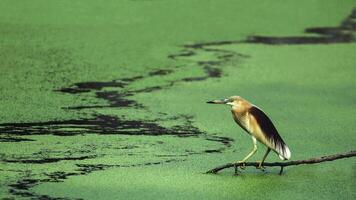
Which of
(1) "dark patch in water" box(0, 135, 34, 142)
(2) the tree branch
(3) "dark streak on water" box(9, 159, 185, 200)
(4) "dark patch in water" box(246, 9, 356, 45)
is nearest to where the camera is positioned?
(3) "dark streak on water" box(9, 159, 185, 200)

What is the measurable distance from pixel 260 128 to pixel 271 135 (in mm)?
40

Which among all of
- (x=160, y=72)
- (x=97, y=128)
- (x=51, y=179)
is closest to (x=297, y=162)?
(x=51, y=179)

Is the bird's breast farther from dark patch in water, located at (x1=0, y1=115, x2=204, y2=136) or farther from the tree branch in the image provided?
dark patch in water, located at (x1=0, y1=115, x2=204, y2=136)

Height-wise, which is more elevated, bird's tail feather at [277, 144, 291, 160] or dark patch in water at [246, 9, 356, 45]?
dark patch in water at [246, 9, 356, 45]

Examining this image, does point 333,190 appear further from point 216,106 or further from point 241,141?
point 216,106

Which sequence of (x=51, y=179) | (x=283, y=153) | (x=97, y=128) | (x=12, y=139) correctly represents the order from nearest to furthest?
(x=51, y=179) → (x=283, y=153) → (x=12, y=139) → (x=97, y=128)

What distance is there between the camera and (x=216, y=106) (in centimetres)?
360

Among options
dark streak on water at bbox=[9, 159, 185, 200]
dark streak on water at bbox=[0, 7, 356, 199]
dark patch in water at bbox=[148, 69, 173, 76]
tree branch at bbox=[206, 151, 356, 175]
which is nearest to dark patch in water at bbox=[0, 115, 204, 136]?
dark streak on water at bbox=[0, 7, 356, 199]

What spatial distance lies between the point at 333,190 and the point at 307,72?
176 cm

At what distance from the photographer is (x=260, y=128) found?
2.71 metres

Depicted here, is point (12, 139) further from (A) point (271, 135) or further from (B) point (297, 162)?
(B) point (297, 162)

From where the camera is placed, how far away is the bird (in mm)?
2660

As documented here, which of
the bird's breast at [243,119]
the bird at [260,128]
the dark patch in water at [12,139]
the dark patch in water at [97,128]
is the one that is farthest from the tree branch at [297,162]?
the dark patch in water at [12,139]

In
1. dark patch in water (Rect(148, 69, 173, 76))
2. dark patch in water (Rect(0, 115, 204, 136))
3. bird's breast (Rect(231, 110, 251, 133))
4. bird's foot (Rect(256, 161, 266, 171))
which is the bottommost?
bird's foot (Rect(256, 161, 266, 171))
